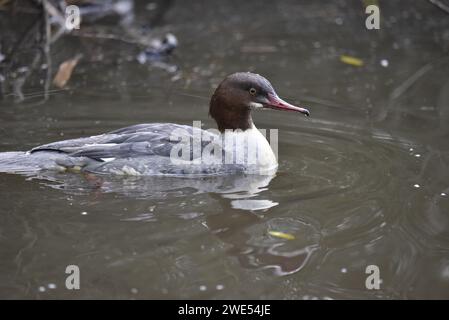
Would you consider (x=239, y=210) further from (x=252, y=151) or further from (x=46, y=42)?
(x=46, y=42)

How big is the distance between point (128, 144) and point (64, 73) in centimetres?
351

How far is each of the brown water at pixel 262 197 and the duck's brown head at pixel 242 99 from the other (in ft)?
2.17

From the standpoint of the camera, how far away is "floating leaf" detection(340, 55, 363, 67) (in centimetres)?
1040

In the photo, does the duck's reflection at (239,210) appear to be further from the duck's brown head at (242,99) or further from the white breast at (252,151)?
the duck's brown head at (242,99)

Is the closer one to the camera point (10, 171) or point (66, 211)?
point (66, 211)

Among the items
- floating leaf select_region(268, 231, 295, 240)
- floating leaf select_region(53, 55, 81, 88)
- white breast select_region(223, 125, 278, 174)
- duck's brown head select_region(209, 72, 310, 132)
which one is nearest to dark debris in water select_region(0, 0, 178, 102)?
floating leaf select_region(53, 55, 81, 88)

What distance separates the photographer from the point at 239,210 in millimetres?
6145

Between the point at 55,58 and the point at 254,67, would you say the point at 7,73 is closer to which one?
the point at 55,58

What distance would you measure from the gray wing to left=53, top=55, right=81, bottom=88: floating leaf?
2.84 m

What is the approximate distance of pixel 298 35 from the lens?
11945 mm

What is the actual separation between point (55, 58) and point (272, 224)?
6221 mm

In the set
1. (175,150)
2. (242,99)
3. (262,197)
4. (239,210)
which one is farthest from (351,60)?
(239,210)

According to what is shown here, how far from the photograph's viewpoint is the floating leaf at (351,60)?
409 inches

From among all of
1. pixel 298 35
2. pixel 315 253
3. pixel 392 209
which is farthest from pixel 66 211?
pixel 298 35
